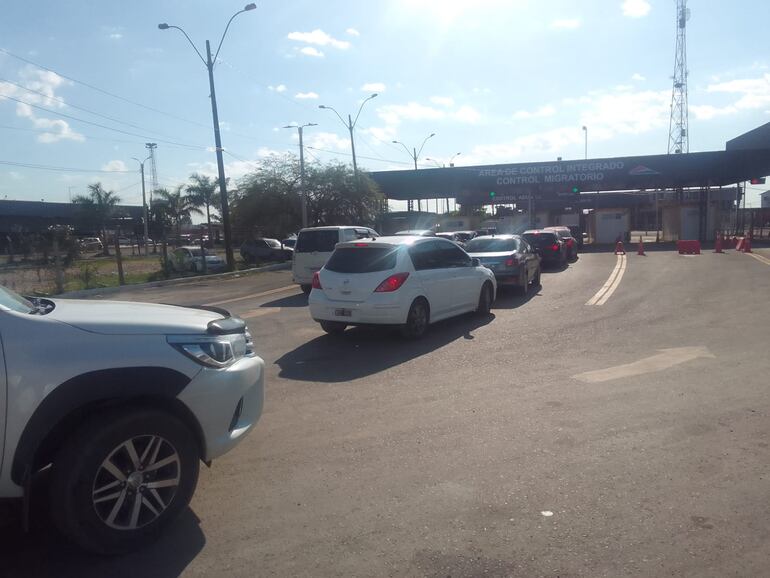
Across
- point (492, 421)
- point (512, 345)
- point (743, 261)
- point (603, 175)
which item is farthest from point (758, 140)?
point (492, 421)

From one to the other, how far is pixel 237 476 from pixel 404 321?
5.21 meters

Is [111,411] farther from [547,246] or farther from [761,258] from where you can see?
[761,258]

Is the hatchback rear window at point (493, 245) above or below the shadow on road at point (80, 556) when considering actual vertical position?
above

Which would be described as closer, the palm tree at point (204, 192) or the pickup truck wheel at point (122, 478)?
the pickup truck wheel at point (122, 478)

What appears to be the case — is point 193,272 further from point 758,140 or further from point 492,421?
point 758,140

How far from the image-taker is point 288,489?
4.74 m

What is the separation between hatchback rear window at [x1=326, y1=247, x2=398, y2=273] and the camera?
1012 centimetres

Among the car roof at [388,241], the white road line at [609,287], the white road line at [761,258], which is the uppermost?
the car roof at [388,241]

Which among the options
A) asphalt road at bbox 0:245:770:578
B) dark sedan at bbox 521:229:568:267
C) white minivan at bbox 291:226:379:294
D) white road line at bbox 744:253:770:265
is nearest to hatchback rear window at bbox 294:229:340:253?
white minivan at bbox 291:226:379:294

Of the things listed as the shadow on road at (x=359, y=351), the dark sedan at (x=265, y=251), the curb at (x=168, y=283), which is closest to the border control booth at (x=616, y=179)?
the dark sedan at (x=265, y=251)

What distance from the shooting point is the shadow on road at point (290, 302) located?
15.9 meters

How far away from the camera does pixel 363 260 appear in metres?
10.2

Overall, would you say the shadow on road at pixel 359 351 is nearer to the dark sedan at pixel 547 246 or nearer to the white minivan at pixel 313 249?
the white minivan at pixel 313 249

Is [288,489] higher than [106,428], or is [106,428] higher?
[106,428]
